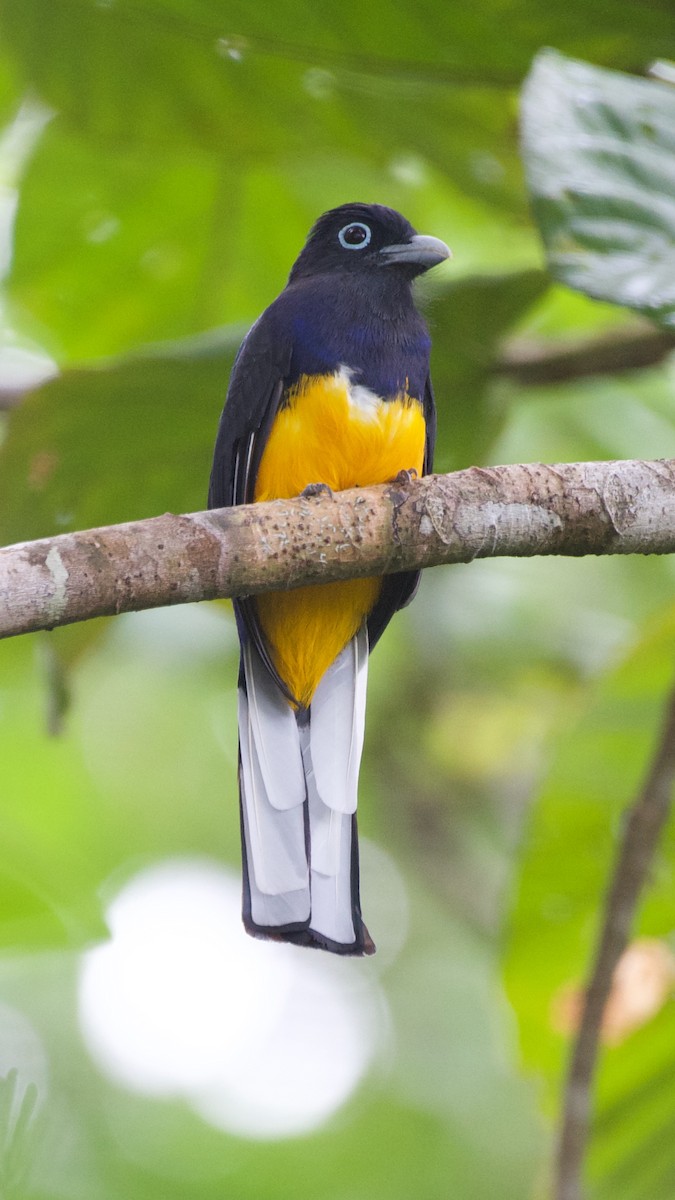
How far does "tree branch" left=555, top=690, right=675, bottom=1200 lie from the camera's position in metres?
2.98

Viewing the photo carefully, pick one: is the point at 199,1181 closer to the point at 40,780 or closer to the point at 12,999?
the point at 12,999

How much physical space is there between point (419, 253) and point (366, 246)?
14cm

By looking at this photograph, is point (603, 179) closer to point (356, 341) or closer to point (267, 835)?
point (356, 341)

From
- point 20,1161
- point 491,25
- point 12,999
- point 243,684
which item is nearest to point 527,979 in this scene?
point 243,684

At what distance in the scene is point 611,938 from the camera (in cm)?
302

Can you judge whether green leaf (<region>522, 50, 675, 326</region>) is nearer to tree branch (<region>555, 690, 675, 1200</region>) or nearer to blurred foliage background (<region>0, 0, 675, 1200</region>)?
blurred foliage background (<region>0, 0, 675, 1200</region>)

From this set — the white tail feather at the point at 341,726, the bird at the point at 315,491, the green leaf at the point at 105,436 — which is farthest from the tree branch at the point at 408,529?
the green leaf at the point at 105,436

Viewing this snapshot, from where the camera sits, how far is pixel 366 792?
235 inches

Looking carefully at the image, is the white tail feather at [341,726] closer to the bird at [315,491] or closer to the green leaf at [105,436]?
the bird at [315,491]

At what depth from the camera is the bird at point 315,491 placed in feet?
8.62

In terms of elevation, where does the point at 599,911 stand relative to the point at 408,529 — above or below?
below

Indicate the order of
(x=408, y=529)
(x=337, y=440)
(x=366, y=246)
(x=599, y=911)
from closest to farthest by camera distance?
(x=408, y=529), (x=337, y=440), (x=366, y=246), (x=599, y=911)

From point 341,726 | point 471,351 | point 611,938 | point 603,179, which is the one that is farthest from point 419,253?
point 611,938

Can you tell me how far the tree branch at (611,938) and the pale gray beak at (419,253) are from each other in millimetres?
1135
